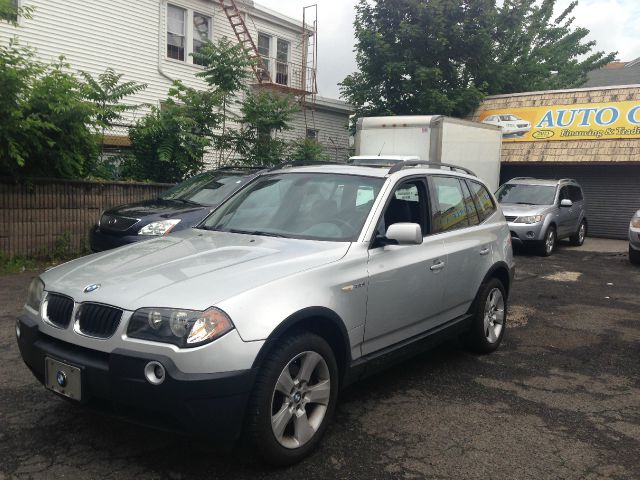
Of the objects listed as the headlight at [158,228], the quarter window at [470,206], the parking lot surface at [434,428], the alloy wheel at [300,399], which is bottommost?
the parking lot surface at [434,428]

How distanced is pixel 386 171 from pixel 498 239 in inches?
65.8

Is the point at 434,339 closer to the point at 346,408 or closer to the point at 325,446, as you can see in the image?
the point at 346,408

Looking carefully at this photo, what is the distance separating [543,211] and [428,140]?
2954 mm

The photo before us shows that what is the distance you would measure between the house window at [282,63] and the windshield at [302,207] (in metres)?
17.5

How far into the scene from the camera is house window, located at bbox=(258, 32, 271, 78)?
67.8ft

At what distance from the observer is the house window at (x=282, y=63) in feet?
69.9

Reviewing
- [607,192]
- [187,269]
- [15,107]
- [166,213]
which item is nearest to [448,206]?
[187,269]

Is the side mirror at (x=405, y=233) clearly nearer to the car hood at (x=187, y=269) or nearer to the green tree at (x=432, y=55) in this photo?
the car hood at (x=187, y=269)

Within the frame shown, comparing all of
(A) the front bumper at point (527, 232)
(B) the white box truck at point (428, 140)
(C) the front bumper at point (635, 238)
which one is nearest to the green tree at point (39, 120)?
(B) the white box truck at point (428, 140)

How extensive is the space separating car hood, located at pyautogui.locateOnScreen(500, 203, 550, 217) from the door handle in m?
8.93

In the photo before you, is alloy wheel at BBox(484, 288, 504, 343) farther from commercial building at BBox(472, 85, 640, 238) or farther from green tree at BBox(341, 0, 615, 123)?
green tree at BBox(341, 0, 615, 123)

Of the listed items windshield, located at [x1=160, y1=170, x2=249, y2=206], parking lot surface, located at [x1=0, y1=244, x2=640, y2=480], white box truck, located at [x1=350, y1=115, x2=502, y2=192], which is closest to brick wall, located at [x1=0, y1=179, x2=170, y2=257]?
windshield, located at [x1=160, y1=170, x2=249, y2=206]

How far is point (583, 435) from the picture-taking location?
382cm

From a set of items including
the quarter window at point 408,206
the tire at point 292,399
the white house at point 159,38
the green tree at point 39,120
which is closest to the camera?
the tire at point 292,399
